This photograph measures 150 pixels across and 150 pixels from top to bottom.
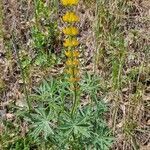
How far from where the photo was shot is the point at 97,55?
378 cm

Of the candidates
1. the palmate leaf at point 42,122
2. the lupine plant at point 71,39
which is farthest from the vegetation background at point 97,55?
the lupine plant at point 71,39

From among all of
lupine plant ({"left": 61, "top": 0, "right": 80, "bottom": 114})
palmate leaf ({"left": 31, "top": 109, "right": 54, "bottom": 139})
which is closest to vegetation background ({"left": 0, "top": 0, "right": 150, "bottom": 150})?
palmate leaf ({"left": 31, "top": 109, "right": 54, "bottom": 139})

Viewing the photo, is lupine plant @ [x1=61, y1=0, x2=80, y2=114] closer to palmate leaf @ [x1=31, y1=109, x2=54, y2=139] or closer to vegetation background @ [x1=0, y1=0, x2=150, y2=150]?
palmate leaf @ [x1=31, y1=109, x2=54, y2=139]

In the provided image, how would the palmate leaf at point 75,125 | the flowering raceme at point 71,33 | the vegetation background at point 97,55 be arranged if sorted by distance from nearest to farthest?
the flowering raceme at point 71,33 → the palmate leaf at point 75,125 → the vegetation background at point 97,55

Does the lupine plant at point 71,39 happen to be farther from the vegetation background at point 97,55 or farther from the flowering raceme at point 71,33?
the vegetation background at point 97,55

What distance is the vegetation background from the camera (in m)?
3.41

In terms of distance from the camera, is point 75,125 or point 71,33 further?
point 75,125

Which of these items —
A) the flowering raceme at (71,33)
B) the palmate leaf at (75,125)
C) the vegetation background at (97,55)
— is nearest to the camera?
the flowering raceme at (71,33)

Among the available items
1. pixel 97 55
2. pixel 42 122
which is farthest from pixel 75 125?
pixel 97 55

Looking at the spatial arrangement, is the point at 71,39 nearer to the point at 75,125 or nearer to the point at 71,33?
the point at 71,33

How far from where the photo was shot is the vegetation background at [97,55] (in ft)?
11.2

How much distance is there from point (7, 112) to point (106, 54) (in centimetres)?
109

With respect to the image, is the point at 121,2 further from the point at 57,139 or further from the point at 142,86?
the point at 57,139

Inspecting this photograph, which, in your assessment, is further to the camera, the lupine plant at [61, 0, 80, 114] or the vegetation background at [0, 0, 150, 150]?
the vegetation background at [0, 0, 150, 150]
